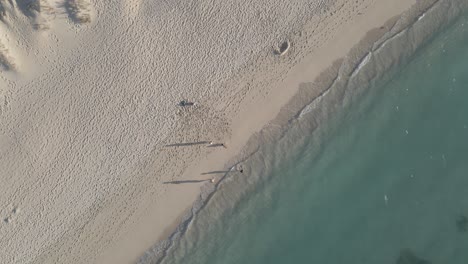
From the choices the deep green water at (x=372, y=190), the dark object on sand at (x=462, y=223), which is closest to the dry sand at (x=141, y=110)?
the deep green water at (x=372, y=190)

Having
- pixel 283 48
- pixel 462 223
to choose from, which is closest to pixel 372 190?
pixel 462 223

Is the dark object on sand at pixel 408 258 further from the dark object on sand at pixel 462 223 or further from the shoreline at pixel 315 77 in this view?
the shoreline at pixel 315 77

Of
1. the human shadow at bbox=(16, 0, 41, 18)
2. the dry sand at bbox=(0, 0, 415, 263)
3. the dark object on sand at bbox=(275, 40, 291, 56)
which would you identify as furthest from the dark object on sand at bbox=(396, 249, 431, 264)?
the human shadow at bbox=(16, 0, 41, 18)

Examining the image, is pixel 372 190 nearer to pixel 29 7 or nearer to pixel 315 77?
pixel 315 77

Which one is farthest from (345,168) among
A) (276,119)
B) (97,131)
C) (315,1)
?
(97,131)

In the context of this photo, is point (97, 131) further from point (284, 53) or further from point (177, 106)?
point (284, 53)

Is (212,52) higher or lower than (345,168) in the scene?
higher

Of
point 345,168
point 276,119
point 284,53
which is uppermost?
point 284,53
